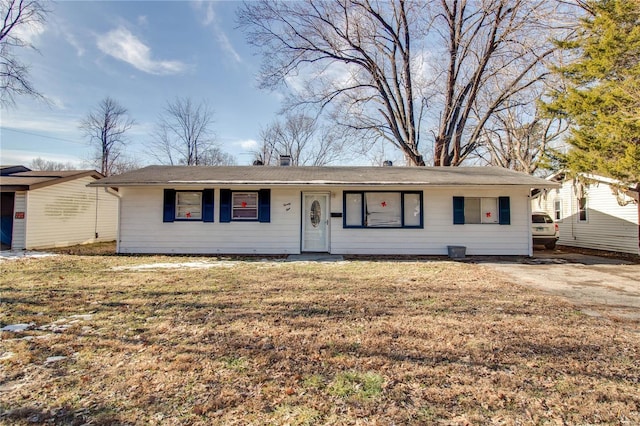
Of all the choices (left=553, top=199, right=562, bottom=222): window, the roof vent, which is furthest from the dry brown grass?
(left=553, top=199, right=562, bottom=222): window

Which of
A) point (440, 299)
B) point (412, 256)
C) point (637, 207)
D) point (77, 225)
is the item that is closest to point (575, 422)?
point (440, 299)

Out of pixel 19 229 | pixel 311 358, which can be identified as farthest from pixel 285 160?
pixel 311 358

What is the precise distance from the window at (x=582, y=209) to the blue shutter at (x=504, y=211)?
21.0 ft

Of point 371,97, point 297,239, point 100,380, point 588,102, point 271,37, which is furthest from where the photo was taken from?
point 371,97

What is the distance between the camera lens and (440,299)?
516 centimetres

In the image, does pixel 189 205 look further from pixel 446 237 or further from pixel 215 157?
pixel 215 157

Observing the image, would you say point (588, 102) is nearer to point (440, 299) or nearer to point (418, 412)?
point (440, 299)

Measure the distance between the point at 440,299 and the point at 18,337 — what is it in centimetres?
558

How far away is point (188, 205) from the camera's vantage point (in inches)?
425

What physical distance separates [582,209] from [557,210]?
1.80m

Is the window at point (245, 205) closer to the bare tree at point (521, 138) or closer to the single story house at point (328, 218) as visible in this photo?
the single story house at point (328, 218)

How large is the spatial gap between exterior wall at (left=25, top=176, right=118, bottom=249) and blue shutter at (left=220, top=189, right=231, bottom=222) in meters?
5.66

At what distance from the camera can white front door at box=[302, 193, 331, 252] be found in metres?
10.8

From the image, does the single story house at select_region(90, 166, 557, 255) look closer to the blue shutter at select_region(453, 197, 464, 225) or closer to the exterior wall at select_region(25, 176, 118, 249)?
the blue shutter at select_region(453, 197, 464, 225)
